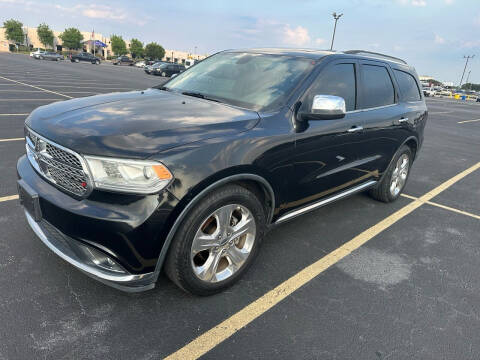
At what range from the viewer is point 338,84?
139 inches

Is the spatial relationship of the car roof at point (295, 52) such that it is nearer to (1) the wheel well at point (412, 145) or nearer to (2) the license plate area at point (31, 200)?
(1) the wheel well at point (412, 145)

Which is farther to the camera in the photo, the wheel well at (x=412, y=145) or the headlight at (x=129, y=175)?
the wheel well at (x=412, y=145)

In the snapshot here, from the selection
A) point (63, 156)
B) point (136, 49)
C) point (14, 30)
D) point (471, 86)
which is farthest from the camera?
point (471, 86)

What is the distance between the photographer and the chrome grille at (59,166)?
2217 mm

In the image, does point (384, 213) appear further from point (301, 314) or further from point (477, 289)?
point (301, 314)

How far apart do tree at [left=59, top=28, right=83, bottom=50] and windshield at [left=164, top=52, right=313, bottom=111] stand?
108427mm

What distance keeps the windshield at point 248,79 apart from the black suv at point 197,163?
0.02 metres

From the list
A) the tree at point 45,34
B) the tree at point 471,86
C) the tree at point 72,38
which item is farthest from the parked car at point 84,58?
the tree at point 471,86

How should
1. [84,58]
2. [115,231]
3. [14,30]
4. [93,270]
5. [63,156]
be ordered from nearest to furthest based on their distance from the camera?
1. [115,231]
2. [93,270]
3. [63,156]
4. [84,58]
5. [14,30]

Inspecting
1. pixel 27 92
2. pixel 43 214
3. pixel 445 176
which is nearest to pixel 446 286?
pixel 43 214

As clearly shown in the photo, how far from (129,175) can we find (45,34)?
115334 millimetres

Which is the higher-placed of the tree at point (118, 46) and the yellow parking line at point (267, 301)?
the tree at point (118, 46)

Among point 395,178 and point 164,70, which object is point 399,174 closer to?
point 395,178

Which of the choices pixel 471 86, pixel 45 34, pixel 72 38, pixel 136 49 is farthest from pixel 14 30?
pixel 471 86
